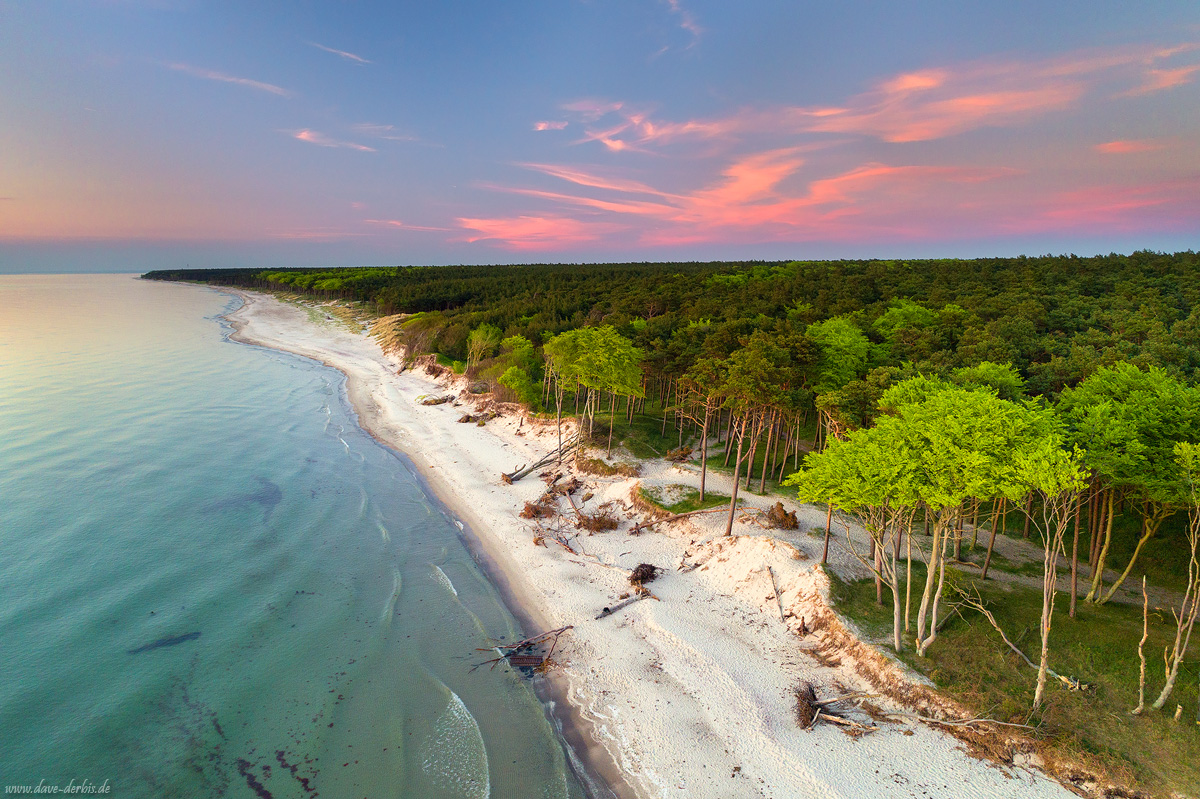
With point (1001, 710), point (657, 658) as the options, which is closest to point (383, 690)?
point (657, 658)

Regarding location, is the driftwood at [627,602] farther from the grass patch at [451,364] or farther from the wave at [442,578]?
the grass patch at [451,364]

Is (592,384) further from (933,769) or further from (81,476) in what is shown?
(81,476)

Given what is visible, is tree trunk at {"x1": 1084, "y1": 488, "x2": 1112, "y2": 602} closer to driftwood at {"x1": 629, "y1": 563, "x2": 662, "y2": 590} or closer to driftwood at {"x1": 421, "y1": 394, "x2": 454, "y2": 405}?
driftwood at {"x1": 629, "y1": 563, "x2": 662, "y2": 590}

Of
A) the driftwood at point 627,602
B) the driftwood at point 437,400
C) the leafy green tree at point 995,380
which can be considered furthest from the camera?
the driftwood at point 437,400

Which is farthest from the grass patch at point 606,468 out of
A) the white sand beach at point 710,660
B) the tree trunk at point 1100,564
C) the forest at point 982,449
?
the tree trunk at point 1100,564

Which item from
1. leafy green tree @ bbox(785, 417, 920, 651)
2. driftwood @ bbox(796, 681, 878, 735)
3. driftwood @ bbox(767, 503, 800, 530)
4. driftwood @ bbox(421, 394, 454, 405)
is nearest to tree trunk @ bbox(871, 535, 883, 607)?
leafy green tree @ bbox(785, 417, 920, 651)
